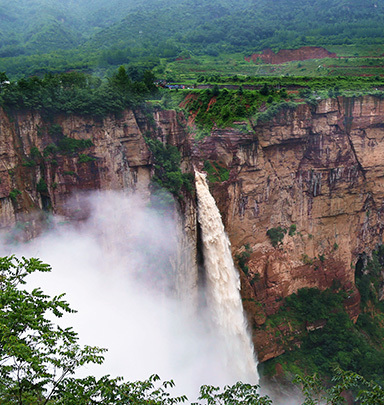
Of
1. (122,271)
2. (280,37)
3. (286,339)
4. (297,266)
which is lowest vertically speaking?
(286,339)

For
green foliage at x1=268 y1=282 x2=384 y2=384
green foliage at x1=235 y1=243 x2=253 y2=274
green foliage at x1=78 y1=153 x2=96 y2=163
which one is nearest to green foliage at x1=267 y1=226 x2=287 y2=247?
green foliage at x1=235 y1=243 x2=253 y2=274

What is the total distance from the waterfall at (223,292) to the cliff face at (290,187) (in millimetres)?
1154

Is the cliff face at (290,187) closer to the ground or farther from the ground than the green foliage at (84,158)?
closer to the ground

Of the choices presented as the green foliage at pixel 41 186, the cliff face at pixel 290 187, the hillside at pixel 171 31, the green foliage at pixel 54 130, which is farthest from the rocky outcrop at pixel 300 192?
the hillside at pixel 171 31

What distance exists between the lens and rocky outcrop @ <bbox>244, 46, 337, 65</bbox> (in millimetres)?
54469

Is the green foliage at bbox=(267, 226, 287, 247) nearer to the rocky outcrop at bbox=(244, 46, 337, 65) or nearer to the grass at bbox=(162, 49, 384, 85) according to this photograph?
the grass at bbox=(162, 49, 384, 85)

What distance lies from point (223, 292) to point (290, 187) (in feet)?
33.7

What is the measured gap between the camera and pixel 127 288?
24.1 m

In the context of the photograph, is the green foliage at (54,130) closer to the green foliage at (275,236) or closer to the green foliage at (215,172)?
the green foliage at (215,172)

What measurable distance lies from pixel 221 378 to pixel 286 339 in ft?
22.7

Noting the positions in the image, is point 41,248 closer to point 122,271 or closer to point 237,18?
point 122,271

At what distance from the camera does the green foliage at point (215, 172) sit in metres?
29.5

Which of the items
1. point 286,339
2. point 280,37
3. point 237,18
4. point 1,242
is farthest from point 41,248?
point 237,18

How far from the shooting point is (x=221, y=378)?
2656 centimetres
